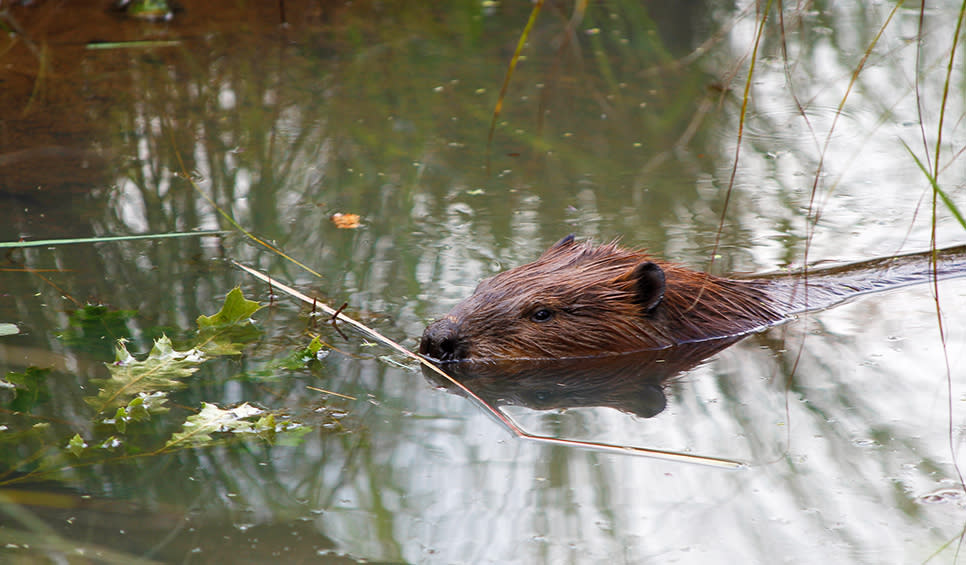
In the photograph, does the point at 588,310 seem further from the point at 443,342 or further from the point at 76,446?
the point at 76,446

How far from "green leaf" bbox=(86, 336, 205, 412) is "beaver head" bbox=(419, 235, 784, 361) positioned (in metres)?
0.87

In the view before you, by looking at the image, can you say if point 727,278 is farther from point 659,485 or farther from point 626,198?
point 659,485

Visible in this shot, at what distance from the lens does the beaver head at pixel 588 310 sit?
3795 millimetres

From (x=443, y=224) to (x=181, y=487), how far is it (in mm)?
2314

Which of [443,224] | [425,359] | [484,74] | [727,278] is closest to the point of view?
[425,359]

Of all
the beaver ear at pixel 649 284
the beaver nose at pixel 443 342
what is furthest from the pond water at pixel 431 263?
the beaver ear at pixel 649 284

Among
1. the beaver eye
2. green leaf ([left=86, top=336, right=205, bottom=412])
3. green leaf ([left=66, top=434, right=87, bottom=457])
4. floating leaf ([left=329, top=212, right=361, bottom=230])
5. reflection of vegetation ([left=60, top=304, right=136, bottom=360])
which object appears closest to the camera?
green leaf ([left=66, top=434, right=87, bottom=457])

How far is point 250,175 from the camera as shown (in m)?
5.44

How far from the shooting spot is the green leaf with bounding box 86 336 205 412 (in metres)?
3.31

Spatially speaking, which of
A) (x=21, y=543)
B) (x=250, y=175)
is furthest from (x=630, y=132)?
(x=21, y=543)

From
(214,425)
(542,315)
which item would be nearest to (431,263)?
(542,315)

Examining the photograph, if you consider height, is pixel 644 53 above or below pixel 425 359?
above

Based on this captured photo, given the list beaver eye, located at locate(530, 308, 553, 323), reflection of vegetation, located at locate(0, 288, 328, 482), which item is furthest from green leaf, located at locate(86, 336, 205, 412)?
beaver eye, located at locate(530, 308, 553, 323)

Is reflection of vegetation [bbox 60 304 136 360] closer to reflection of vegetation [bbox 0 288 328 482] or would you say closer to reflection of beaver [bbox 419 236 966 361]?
reflection of vegetation [bbox 0 288 328 482]
